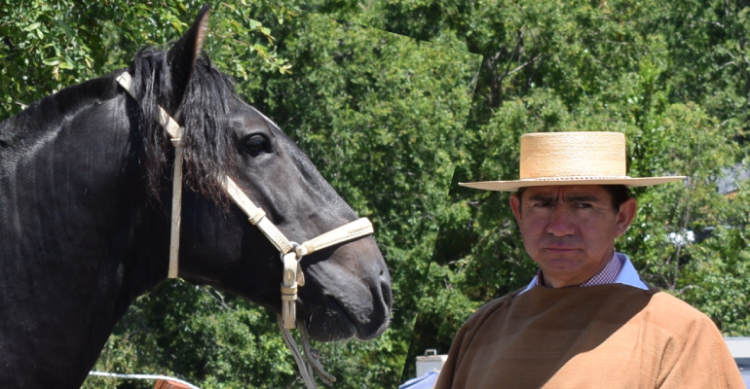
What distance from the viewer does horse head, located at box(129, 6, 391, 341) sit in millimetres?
2119

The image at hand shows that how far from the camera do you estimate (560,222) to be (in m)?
2.27

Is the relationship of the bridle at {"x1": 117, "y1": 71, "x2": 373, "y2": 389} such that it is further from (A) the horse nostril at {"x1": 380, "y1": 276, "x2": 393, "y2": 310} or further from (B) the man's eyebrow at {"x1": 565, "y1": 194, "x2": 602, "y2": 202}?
(B) the man's eyebrow at {"x1": 565, "y1": 194, "x2": 602, "y2": 202}

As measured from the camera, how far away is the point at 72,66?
12.7 ft

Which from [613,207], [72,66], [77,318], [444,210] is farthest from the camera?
[444,210]

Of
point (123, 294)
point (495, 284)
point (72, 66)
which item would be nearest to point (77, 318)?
point (123, 294)

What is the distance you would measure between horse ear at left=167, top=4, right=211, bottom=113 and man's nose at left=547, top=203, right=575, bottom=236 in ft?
3.44

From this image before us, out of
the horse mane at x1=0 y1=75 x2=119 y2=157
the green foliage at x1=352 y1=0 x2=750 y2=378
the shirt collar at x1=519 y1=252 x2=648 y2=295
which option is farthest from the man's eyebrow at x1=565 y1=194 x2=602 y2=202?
the green foliage at x1=352 y1=0 x2=750 y2=378

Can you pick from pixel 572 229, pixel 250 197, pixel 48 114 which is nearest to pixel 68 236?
pixel 48 114

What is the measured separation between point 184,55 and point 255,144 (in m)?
0.29

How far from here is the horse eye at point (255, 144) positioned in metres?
2.20

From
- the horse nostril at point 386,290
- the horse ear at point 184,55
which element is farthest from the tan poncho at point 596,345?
the horse ear at point 184,55

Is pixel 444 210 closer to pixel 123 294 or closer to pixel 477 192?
pixel 477 192

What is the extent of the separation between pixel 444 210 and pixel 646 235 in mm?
3313

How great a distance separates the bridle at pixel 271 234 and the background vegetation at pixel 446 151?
7.08 metres
